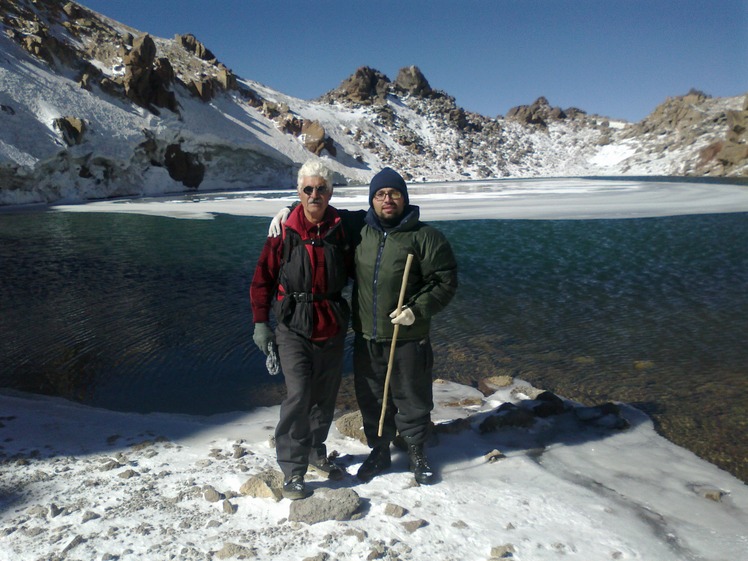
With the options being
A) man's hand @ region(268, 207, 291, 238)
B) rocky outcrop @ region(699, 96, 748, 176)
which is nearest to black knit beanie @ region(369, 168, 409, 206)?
man's hand @ region(268, 207, 291, 238)

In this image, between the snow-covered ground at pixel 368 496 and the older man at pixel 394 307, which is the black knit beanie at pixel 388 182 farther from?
the snow-covered ground at pixel 368 496

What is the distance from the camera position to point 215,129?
4956 cm

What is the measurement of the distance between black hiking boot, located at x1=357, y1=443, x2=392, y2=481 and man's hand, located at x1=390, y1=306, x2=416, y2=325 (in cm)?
89

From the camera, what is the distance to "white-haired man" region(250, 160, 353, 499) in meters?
3.24

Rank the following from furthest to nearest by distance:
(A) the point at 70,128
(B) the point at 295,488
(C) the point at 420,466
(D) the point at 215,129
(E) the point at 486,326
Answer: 1. (D) the point at 215,129
2. (A) the point at 70,128
3. (E) the point at 486,326
4. (C) the point at 420,466
5. (B) the point at 295,488

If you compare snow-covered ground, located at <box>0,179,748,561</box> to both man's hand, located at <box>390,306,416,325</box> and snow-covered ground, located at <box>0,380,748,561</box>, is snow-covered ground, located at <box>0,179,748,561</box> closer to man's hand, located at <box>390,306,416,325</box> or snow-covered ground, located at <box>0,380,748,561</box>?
snow-covered ground, located at <box>0,380,748,561</box>

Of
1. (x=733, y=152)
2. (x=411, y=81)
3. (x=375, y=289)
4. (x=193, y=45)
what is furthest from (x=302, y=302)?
(x=411, y=81)

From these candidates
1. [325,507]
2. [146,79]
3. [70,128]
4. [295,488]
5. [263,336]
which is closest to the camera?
[325,507]

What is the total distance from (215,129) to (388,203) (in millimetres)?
49844

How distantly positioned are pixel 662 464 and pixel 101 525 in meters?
3.45

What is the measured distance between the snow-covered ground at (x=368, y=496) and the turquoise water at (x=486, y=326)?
0.68 meters

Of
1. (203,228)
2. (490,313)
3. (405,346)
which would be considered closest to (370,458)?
(405,346)

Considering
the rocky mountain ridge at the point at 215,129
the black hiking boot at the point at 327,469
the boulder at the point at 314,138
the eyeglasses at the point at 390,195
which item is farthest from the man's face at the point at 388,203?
the boulder at the point at 314,138

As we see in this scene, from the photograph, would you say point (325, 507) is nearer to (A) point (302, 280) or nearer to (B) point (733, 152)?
(A) point (302, 280)
